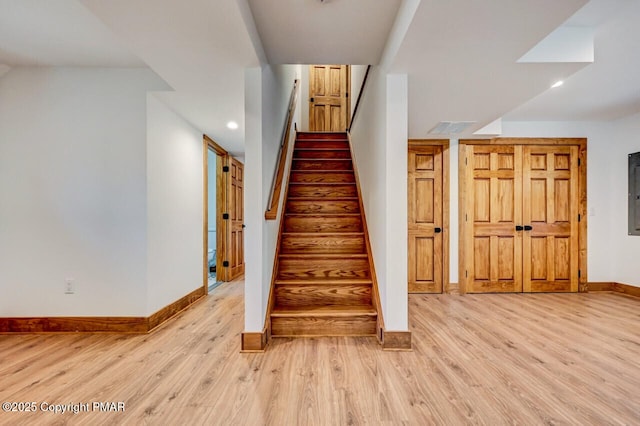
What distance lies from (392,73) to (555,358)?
240 centimetres

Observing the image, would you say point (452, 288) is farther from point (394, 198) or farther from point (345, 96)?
point (345, 96)

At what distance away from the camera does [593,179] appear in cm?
417

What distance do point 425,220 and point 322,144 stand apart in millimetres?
1944

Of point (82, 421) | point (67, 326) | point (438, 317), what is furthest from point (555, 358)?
point (67, 326)

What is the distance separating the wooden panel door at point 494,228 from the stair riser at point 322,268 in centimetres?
199

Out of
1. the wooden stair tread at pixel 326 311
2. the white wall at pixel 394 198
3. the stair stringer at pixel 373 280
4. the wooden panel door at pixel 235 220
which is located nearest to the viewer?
the white wall at pixel 394 198

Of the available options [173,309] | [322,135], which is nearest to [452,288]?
[322,135]

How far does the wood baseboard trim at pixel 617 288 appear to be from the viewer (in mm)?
3848

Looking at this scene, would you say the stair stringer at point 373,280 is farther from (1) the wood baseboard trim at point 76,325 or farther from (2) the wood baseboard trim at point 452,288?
(1) the wood baseboard trim at point 76,325

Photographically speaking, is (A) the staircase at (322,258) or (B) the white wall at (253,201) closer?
(B) the white wall at (253,201)

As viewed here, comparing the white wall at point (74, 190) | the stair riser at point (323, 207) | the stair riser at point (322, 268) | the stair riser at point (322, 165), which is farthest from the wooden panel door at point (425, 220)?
the white wall at point (74, 190)

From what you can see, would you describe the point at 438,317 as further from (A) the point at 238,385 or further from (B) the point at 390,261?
(A) the point at 238,385

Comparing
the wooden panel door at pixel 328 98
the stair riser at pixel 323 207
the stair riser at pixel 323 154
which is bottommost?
the stair riser at pixel 323 207

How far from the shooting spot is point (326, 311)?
100 inches
